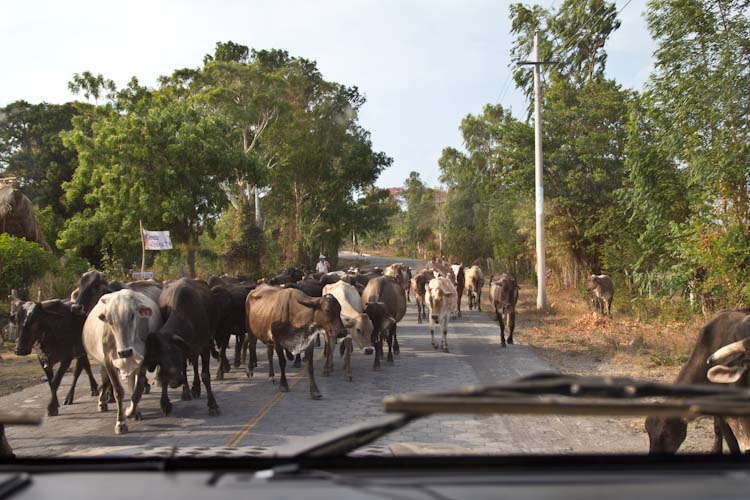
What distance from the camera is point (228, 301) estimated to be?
13.3 metres

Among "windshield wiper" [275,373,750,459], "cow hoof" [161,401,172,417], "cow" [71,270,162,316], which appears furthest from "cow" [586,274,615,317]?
"windshield wiper" [275,373,750,459]

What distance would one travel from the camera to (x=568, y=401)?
7.34ft

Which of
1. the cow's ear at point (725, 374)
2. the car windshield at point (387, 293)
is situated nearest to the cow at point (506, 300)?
the car windshield at point (387, 293)

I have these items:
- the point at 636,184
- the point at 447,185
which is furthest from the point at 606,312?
the point at 447,185

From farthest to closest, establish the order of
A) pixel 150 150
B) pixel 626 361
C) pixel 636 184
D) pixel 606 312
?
1. pixel 150 150
2. pixel 606 312
3. pixel 636 184
4. pixel 626 361

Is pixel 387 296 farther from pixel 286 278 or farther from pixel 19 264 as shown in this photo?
pixel 19 264

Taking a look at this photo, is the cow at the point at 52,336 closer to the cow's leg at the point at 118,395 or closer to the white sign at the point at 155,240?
the cow's leg at the point at 118,395

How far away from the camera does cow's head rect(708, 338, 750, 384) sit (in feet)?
16.3

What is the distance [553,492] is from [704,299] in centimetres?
1620

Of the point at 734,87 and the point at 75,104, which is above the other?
the point at 75,104

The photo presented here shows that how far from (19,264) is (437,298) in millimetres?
12158

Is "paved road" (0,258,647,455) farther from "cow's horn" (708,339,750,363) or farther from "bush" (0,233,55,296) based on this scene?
"bush" (0,233,55,296)

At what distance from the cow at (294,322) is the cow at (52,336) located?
119 inches

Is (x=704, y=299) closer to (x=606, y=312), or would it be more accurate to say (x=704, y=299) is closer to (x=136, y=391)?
(x=606, y=312)
